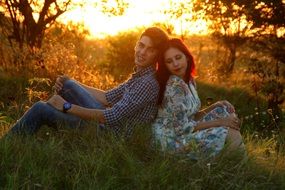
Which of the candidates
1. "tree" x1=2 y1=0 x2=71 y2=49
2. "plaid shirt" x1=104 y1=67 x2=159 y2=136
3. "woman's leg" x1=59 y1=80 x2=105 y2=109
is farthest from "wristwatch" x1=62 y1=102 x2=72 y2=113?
"tree" x1=2 y1=0 x2=71 y2=49

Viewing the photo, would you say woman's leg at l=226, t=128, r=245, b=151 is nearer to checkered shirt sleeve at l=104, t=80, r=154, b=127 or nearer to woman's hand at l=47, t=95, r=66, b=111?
checkered shirt sleeve at l=104, t=80, r=154, b=127

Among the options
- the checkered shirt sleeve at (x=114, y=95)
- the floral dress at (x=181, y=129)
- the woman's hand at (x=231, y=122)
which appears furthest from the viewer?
the checkered shirt sleeve at (x=114, y=95)

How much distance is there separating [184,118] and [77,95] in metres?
1.29

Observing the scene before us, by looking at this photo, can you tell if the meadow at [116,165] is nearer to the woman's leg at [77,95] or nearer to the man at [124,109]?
the man at [124,109]

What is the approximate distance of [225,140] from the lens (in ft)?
17.6

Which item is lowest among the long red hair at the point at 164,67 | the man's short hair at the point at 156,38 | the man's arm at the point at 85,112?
the man's arm at the point at 85,112

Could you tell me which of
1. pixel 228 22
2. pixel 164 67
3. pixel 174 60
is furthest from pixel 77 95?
pixel 228 22

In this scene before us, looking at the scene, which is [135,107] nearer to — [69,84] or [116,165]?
[116,165]

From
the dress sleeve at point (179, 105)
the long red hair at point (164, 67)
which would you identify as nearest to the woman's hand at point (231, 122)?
the dress sleeve at point (179, 105)

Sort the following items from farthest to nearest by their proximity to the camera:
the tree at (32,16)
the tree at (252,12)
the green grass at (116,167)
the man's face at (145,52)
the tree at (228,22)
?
the tree at (228,22), the tree at (252,12), the tree at (32,16), the man's face at (145,52), the green grass at (116,167)

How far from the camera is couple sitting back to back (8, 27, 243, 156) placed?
17.6 feet

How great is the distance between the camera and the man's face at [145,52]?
5754 millimetres

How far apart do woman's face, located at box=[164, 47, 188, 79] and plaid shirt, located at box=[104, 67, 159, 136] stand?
0.20 m

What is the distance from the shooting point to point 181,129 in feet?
17.7
